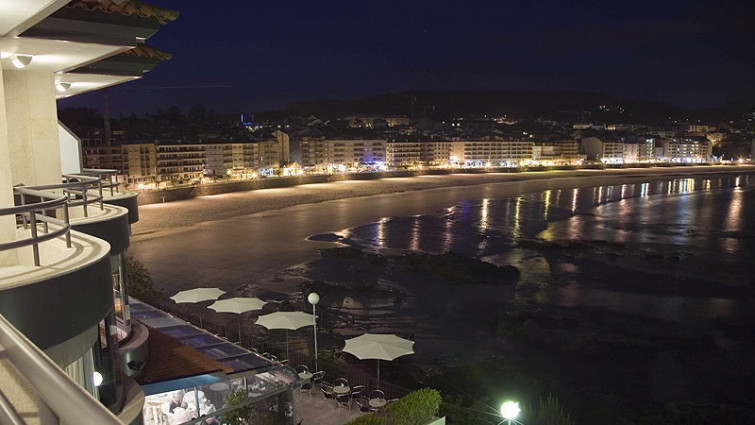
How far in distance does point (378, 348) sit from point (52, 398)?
10158mm

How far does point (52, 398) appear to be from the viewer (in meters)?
1.01

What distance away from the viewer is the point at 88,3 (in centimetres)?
467

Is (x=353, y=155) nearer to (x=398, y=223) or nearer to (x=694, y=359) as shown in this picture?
(x=398, y=223)

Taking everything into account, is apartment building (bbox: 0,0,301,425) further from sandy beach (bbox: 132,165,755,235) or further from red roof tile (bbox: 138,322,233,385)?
sandy beach (bbox: 132,165,755,235)

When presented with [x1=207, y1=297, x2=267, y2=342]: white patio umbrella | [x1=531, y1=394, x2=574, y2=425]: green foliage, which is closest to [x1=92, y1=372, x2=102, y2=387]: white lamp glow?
[x1=531, y1=394, x2=574, y2=425]: green foliage

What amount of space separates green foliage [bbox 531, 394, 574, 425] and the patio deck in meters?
3.33

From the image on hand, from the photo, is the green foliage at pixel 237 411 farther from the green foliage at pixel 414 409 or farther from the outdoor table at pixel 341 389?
the outdoor table at pixel 341 389

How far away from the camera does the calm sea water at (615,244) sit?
17891 millimetres

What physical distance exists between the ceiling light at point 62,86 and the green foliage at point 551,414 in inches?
350

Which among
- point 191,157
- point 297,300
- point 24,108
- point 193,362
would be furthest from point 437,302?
point 191,157

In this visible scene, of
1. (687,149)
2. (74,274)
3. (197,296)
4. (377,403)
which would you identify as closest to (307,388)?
(377,403)

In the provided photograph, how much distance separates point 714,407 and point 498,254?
1382cm

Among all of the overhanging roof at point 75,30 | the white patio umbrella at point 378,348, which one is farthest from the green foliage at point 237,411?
→ the white patio umbrella at point 378,348

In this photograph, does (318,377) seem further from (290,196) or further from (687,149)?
(687,149)
